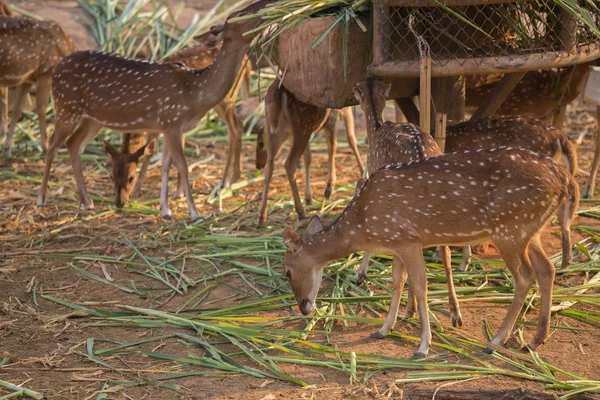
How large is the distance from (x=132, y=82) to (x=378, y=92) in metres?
2.91

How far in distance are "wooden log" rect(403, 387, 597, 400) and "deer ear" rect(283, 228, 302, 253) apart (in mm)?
1342

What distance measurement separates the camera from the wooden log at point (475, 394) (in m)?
4.38

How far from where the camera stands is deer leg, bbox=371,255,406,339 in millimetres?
5469

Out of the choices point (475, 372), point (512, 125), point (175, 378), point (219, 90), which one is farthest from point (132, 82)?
point (475, 372)

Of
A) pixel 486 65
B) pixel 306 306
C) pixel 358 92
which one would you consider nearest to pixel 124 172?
pixel 358 92

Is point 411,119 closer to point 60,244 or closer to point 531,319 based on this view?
point 531,319

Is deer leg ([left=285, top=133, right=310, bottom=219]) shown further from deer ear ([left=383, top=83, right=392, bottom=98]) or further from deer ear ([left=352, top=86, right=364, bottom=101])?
deer ear ([left=383, top=83, right=392, bottom=98])

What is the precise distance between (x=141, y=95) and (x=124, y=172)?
808 millimetres

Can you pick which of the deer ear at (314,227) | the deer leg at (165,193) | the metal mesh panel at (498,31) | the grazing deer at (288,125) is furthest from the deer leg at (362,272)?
the deer leg at (165,193)

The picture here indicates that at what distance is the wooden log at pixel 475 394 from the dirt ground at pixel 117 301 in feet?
0.28

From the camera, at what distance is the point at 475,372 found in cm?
484

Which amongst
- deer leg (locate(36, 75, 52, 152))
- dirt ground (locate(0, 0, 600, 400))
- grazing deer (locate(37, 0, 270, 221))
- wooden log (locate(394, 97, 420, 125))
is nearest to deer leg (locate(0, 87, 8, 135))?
deer leg (locate(36, 75, 52, 152))

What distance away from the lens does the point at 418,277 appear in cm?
520

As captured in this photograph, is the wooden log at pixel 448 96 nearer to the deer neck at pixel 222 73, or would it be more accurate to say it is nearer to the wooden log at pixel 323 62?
the wooden log at pixel 323 62
